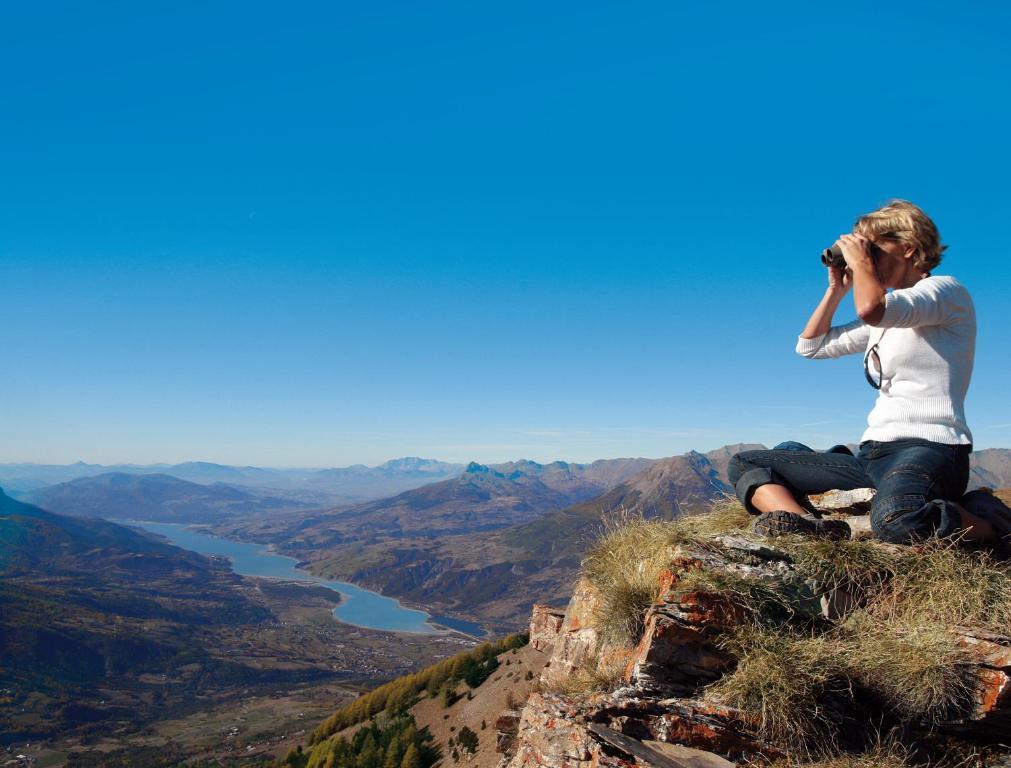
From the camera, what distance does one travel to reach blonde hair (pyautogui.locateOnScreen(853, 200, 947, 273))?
6312 mm

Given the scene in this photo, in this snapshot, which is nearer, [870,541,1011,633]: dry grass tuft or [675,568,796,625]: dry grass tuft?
[870,541,1011,633]: dry grass tuft

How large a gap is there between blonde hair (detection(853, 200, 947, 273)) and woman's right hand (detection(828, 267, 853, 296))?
26.9 inches

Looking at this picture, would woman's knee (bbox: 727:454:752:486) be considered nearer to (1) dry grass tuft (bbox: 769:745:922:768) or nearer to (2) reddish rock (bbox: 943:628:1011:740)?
(2) reddish rock (bbox: 943:628:1011:740)

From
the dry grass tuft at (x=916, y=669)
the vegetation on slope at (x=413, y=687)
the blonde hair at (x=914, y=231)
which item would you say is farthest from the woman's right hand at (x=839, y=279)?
the vegetation on slope at (x=413, y=687)

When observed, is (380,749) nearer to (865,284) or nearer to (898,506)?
(898,506)

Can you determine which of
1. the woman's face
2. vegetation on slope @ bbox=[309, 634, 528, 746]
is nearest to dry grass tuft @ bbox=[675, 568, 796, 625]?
the woman's face

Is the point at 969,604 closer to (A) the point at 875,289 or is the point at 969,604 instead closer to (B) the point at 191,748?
(A) the point at 875,289

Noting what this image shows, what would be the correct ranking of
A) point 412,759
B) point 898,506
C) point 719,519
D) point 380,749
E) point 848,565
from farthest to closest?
point 380,749 → point 412,759 → point 719,519 → point 898,506 → point 848,565

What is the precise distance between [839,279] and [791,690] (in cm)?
468

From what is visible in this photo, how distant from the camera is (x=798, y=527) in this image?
6.27 m

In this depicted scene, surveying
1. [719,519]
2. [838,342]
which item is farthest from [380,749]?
[838,342]

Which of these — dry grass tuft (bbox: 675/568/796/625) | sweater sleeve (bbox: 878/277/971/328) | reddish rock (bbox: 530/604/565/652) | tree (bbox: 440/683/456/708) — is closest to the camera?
dry grass tuft (bbox: 675/568/796/625)

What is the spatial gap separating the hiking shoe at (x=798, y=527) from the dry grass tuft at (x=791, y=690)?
126 centimetres

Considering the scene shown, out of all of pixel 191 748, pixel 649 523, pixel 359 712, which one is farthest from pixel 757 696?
pixel 191 748
